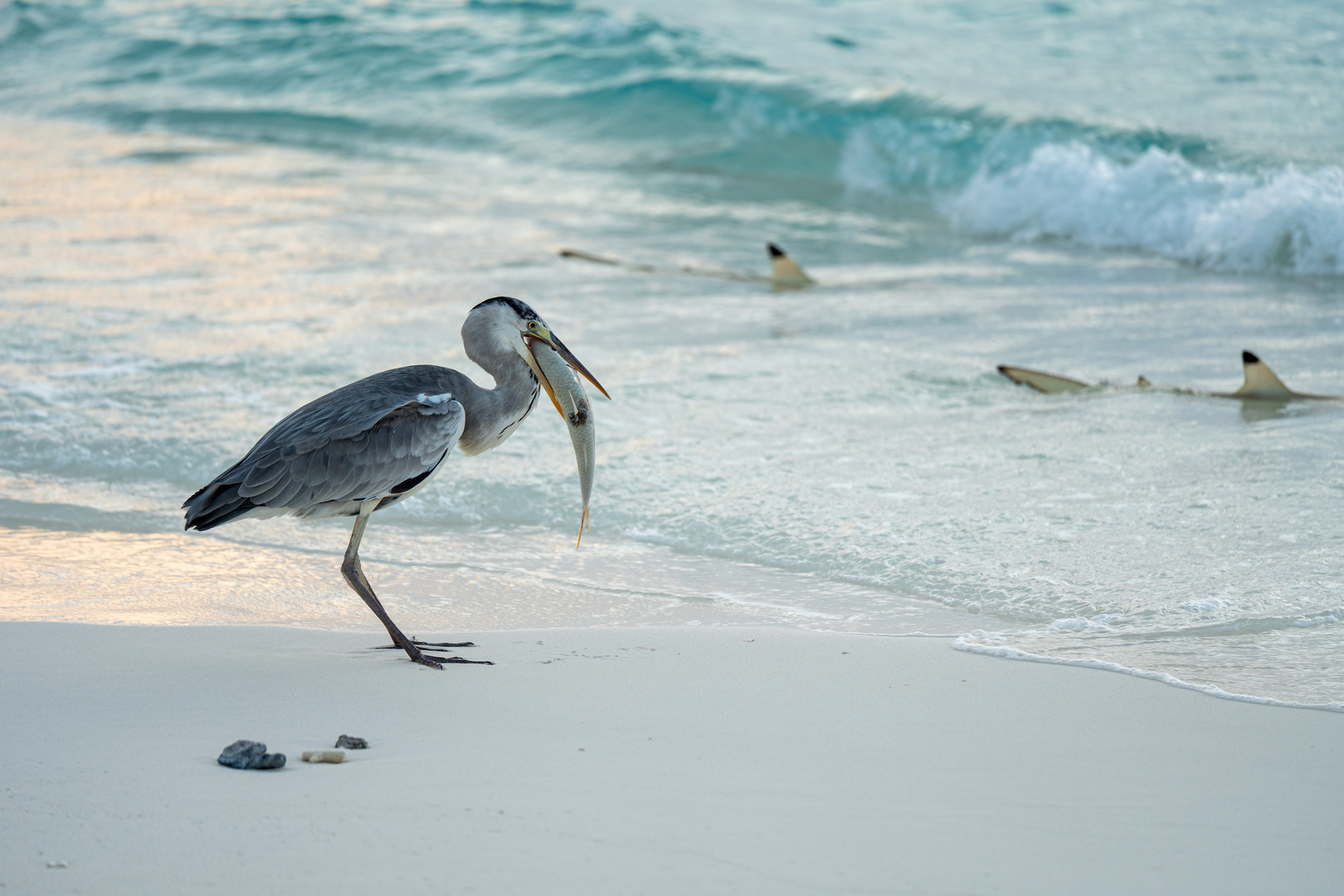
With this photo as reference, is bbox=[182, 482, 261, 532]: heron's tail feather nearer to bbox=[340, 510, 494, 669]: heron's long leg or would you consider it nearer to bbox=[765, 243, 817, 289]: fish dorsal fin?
bbox=[340, 510, 494, 669]: heron's long leg

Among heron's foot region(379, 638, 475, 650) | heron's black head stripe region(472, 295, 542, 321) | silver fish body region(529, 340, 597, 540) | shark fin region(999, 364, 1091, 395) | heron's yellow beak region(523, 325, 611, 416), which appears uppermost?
heron's black head stripe region(472, 295, 542, 321)

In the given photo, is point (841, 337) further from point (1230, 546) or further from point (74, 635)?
point (74, 635)

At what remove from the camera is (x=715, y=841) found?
235 cm

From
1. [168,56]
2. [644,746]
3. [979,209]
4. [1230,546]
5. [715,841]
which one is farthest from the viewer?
[168,56]

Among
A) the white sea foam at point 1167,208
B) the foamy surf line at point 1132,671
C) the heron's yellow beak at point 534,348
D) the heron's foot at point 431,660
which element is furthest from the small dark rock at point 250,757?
the white sea foam at point 1167,208

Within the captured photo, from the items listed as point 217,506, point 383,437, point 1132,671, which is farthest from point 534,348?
point 1132,671

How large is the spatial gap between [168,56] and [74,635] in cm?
1735

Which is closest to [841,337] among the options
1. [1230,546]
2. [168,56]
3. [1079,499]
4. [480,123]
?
[1079,499]

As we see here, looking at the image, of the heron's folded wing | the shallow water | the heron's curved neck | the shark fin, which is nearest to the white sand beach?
the shallow water

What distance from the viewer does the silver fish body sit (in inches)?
140

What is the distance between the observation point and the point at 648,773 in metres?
2.64

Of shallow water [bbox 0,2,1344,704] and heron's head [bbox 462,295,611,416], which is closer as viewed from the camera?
heron's head [bbox 462,295,611,416]

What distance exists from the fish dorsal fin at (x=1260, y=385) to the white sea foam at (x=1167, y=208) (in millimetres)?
3872

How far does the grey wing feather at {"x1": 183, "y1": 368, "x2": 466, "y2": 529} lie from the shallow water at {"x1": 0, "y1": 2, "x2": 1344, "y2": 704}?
527 mm
